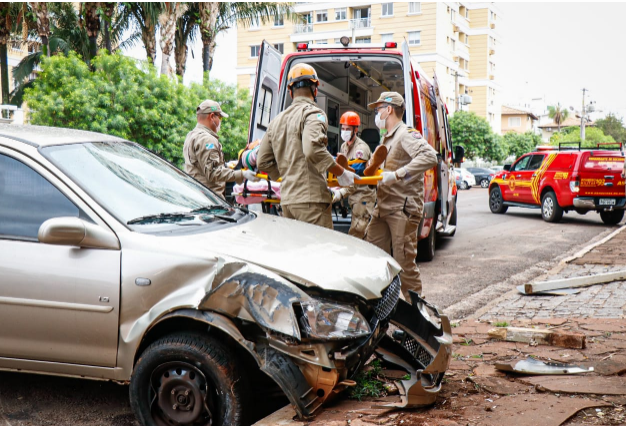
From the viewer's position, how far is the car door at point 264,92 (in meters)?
7.65

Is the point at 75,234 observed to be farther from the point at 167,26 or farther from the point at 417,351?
the point at 167,26

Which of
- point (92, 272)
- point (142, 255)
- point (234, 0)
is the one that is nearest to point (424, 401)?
point (142, 255)

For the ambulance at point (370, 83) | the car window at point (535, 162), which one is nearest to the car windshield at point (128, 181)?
the ambulance at point (370, 83)

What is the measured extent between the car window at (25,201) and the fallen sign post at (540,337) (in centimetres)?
318

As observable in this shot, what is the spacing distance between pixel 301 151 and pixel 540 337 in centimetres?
226

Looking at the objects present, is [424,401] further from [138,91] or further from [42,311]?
[138,91]

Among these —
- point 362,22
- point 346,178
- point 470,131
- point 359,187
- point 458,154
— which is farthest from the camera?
point 362,22

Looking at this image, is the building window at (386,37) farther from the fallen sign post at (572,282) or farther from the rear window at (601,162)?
the fallen sign post at (572,282)

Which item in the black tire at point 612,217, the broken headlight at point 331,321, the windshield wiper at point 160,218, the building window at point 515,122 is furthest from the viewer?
the building window at point 515,122

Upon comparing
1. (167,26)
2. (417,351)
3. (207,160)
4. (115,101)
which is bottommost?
(417,351)

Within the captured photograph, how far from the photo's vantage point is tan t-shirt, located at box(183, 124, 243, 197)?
20.8ft

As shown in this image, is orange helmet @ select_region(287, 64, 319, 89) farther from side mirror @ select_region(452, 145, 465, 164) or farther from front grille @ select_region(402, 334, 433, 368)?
side mirror @ select_region(452, 145, 465, 164)

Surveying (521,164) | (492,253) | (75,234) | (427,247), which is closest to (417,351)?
(75,234)

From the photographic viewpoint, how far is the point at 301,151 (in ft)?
16.6
